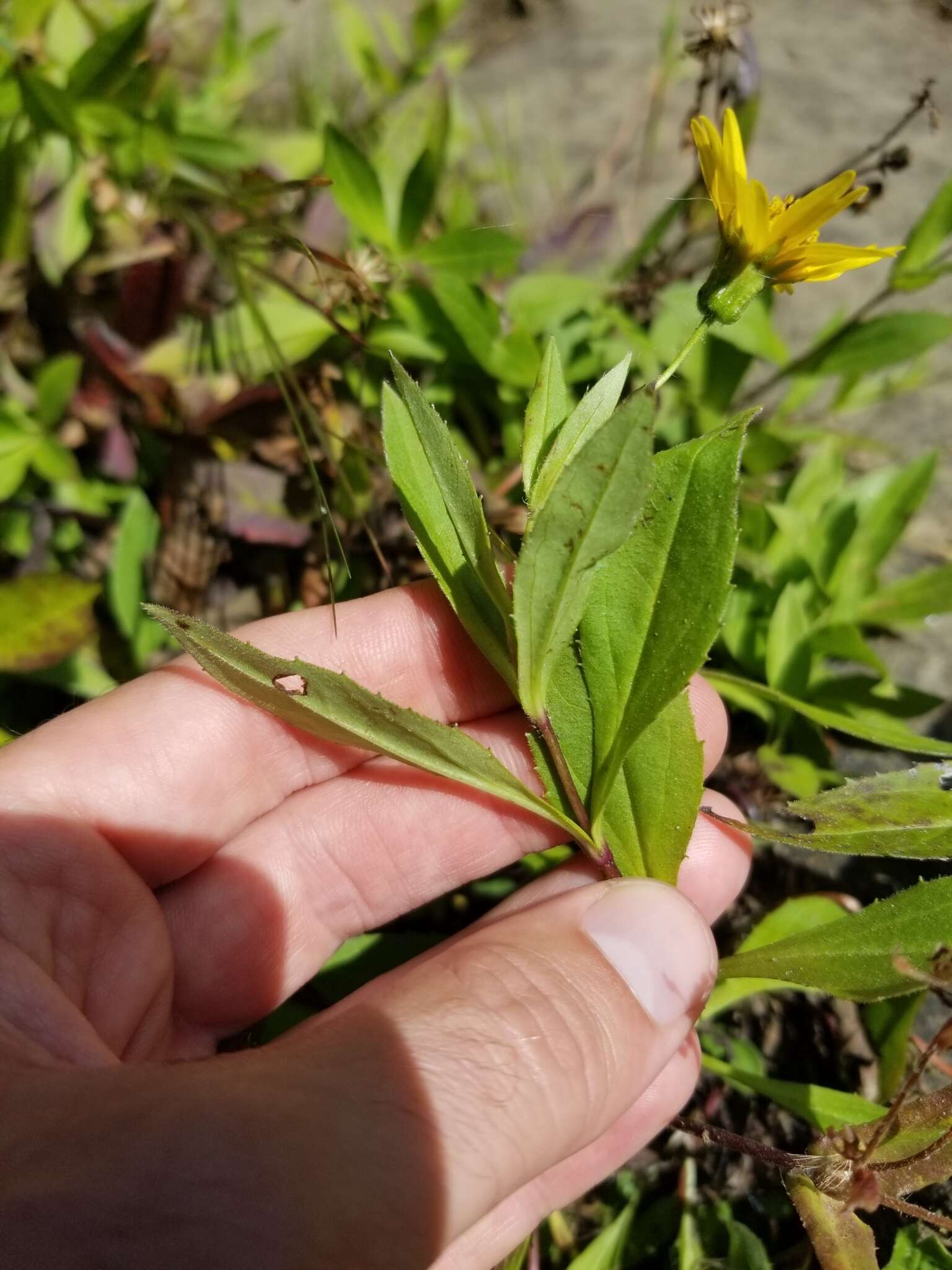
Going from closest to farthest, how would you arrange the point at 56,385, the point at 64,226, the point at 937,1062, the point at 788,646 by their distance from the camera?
the point at 937,1062 → the point at 788,646 → the point at 56,385 → the point at 64,226

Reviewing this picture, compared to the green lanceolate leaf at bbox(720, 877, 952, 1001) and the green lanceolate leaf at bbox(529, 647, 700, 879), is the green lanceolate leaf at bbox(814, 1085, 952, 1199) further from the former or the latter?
the green lanceolate leaf at bbox(529, 647, 700, 879)

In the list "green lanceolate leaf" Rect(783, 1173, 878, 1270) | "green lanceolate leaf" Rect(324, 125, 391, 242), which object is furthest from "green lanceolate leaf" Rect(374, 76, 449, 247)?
"green lanceolate leaf" Rect(783, 1173, 878, 1270)

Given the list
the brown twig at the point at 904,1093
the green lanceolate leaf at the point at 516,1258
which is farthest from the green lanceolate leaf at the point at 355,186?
the green lanceolate leaf at the point at 516,1258

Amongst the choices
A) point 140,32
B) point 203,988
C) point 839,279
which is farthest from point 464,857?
point 839,279

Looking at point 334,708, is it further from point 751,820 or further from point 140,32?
point 140,32

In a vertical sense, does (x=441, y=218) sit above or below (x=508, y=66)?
below

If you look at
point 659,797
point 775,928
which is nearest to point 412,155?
point 659,797

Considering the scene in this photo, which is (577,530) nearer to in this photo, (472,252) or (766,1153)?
(766,1153)
